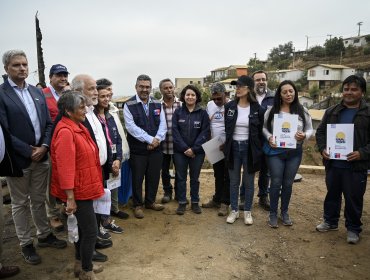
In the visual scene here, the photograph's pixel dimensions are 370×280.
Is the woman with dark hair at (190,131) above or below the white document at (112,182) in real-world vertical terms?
above

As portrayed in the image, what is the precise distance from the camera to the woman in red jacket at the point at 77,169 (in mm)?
2535

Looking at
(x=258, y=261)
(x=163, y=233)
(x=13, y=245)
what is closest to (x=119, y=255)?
(x=163, y=233)

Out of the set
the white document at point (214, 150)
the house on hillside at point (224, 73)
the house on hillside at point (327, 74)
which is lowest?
the white document at point (214, 150)

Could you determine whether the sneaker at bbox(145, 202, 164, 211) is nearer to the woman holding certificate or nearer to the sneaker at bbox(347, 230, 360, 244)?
the woman holding certificate

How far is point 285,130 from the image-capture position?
4.10m

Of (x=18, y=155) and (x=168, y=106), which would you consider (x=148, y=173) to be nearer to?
(x=168, y=106)

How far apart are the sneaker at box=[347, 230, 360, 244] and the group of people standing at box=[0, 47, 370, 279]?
0.04 feet

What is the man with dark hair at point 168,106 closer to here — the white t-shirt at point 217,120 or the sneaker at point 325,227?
the white t-shirt at point 217,120

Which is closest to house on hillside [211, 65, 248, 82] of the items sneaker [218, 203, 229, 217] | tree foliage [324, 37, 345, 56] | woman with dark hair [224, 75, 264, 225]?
tree foliage [324, 37, 345, 56]

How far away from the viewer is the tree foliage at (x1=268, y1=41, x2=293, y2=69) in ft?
214

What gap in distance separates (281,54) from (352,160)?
235 ft

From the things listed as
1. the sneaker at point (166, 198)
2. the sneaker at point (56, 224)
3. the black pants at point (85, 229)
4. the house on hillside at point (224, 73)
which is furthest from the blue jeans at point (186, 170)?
the house on hillside at point (224, 73)

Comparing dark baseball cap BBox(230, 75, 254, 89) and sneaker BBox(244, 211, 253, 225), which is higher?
dark baseball cap BBox(230, 75, 254, 89)

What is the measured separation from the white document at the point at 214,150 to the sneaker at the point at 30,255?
2.59 meters
